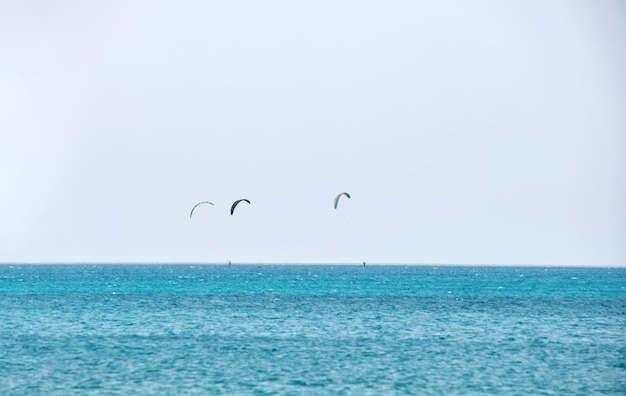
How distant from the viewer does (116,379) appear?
39969 millimetres

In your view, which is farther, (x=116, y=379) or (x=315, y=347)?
(x=315, y=347)

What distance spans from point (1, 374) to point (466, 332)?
1174 inches

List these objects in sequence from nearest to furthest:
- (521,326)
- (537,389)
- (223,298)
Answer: (537,389), (521,326), (223,298)

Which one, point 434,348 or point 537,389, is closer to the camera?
point 537,389

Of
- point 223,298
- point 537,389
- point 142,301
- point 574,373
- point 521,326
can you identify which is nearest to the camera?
point 537,389

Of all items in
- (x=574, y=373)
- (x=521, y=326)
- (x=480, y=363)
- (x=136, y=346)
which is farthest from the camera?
(x=521, y=326)

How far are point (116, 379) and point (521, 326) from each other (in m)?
33.5

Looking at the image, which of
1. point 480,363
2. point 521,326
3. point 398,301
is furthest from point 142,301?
point 480,363

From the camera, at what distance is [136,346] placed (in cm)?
5075

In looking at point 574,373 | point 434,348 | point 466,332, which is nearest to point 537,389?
point 574,373

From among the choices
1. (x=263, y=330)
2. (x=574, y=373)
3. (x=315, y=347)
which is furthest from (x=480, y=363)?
(x=263, y=330)

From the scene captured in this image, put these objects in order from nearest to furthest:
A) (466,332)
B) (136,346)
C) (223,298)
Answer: (136,346), (466,332), (223,298)

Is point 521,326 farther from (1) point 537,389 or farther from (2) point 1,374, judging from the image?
(2) point 1,374

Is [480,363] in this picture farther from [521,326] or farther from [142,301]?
[142,301]
